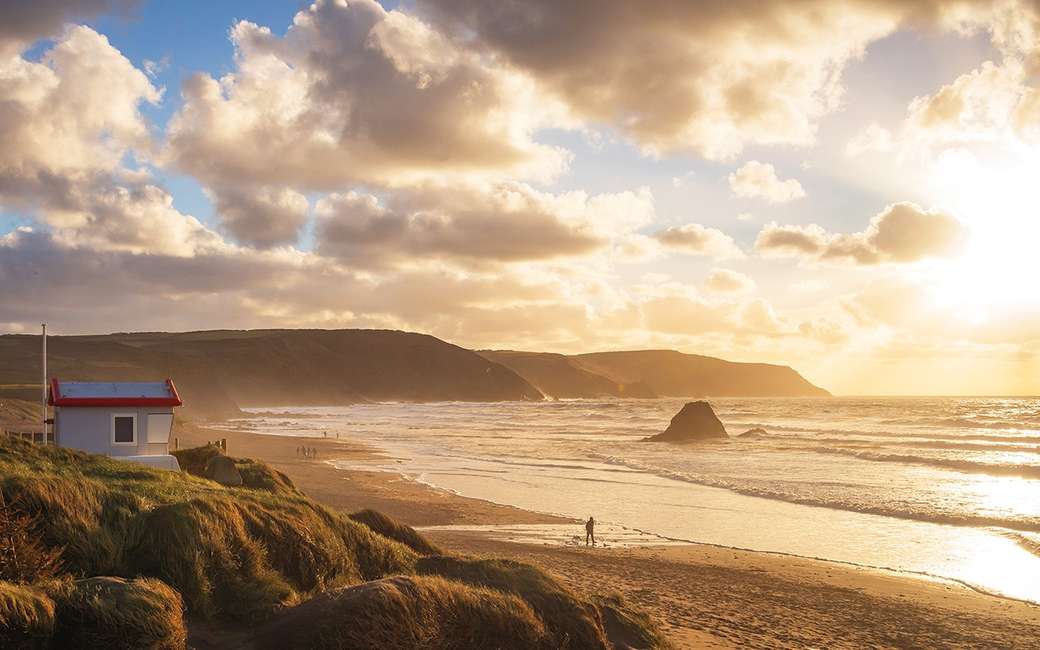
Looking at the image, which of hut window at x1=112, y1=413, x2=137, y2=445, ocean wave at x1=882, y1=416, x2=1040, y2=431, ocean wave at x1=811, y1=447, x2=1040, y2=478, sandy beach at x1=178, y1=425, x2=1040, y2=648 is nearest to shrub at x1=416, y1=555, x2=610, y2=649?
sandy beach at x1=178, y1=425, x2=1040, y2=648

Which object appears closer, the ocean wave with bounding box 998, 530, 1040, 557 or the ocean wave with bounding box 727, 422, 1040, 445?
the ocean wave with bounding box 998, 530, 1040, 557

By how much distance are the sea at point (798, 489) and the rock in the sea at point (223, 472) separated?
Answer: 7439mm

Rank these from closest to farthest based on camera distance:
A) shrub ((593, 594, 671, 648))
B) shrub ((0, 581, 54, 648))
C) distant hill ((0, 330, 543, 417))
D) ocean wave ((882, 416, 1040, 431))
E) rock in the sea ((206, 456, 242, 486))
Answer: shrub ((0, 581, 54, 648)) < shrub ((593, 594, 671, 648)) < rock in the sea ((206, 456, 242, 486)) < ocean wave ((882, 416, 1040, 431)) < distant hill ((0, 330, 543, 417))

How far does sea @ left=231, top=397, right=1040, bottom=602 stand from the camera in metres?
19.4

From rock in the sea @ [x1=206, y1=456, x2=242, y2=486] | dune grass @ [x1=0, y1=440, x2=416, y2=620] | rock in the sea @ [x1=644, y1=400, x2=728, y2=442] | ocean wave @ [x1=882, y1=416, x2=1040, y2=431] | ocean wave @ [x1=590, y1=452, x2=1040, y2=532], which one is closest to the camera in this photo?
dune grass @ [x1=0, y1=440, x2=416, y2=620]

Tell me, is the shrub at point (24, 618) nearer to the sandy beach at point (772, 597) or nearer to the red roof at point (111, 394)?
the sandy beach at point (772, 597)

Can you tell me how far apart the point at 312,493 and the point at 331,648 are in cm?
2016

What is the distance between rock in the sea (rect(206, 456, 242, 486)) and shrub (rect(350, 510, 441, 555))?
571 cm

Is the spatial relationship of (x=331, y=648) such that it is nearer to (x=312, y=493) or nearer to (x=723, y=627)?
(x=723, y=627)

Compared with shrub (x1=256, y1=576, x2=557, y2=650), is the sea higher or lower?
lower

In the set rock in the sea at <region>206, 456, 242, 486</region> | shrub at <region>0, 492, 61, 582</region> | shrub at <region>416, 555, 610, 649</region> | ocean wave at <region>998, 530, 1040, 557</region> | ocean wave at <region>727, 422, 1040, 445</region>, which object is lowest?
ocean wave at <region>727, 422, 1040, 445</region>

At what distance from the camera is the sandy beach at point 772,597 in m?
11.9

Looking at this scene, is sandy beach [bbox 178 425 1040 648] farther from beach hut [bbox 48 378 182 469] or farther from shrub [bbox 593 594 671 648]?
beach hut [bbox 48 378 182 469]

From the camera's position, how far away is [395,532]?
37.7 feet
